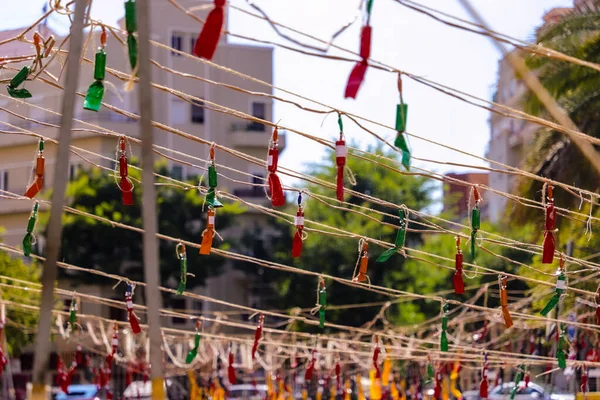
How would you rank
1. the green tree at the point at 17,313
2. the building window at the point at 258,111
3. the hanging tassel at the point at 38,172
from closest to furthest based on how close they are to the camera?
the hanging tassel at the point at 38,172 → the green tree at the point at 17,313 → the building window at the point at 258,111

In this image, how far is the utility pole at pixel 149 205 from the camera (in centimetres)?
499

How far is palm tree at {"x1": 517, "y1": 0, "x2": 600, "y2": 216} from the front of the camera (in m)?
15.7

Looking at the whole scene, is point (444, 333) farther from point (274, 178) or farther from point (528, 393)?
point (528, 393)

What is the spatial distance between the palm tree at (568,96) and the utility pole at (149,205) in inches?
436

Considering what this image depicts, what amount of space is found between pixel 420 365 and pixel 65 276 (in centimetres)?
1607

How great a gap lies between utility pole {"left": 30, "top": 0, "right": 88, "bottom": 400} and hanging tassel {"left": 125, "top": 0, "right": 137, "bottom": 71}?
401mm

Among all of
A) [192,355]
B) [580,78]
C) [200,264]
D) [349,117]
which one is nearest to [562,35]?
[580,78]

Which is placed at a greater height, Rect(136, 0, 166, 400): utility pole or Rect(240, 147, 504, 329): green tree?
Rect(240, 147, 504, 329): green tree

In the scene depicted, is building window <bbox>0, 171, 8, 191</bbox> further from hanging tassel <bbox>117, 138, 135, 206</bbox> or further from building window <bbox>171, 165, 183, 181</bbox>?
hanging tassel <bbox>117, 138, 135, 206</bbox>

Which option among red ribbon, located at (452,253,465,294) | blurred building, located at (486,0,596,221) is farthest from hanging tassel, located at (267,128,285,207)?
blurred building, located at (486,0,596,221)

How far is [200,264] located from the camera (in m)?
36.6

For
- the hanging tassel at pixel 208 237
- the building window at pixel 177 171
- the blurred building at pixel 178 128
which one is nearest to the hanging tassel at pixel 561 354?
the hanging tassel at pixel 208 237

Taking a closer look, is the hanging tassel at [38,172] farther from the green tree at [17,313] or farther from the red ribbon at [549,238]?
the green tree at [17,313]

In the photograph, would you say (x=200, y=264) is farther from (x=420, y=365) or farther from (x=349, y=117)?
(x=349, y=117)
